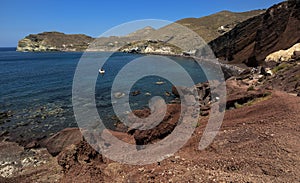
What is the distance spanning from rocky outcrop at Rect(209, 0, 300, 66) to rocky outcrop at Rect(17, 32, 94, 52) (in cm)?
13717

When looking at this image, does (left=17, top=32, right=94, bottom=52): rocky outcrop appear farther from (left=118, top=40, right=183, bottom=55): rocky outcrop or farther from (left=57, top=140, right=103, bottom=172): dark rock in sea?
(left=57, top=140, right=103, bottom=172): dark rock in sea

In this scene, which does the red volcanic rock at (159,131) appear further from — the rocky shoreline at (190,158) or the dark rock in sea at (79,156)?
the dark rock in sea at (79,156)

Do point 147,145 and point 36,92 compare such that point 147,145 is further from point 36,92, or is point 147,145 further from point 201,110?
point 36,92

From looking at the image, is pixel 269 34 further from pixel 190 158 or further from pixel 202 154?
pixel 190 158

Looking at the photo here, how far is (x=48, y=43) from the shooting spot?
550 feet

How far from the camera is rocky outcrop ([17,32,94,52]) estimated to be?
533ft

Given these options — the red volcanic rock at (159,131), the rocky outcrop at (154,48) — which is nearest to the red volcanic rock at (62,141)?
the red volcanic rock at (159,131)

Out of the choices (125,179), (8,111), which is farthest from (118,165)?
(8,111)

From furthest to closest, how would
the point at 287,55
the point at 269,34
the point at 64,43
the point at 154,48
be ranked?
the point at 64,43 < the point at 154,48 < the point at 269,34 < the point at 287,55

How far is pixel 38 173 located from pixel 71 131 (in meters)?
3.46

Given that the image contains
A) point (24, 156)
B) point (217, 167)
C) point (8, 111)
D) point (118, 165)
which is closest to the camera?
point (217, 167)

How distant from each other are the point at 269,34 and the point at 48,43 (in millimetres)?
166394

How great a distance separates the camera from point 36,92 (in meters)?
30.5

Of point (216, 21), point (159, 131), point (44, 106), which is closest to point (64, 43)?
point (216, 21)
